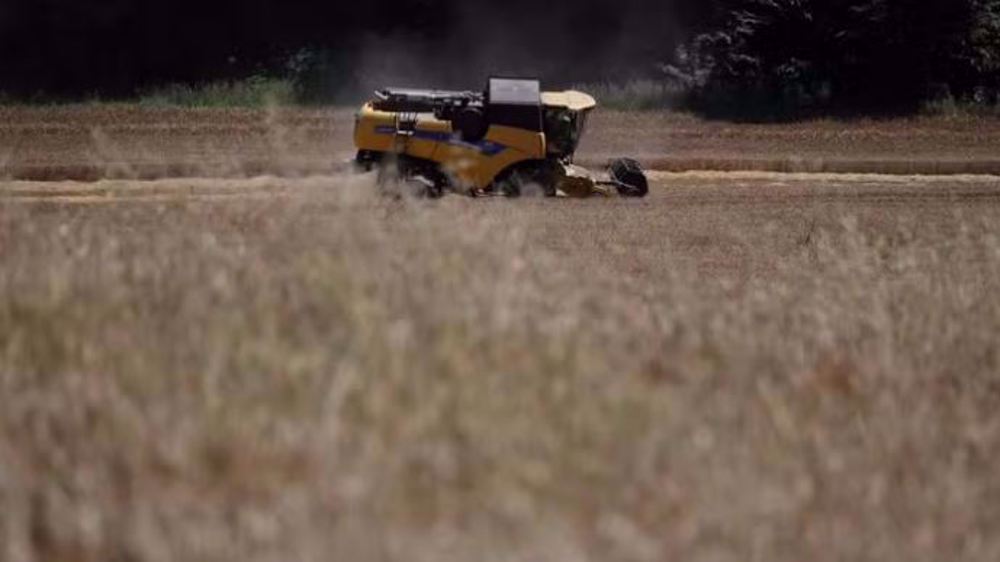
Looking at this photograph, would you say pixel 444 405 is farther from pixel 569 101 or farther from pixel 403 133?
pixel 569 101

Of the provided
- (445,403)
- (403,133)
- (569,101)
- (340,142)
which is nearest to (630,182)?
(569,101)

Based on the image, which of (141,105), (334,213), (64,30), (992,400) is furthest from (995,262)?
(64,30)

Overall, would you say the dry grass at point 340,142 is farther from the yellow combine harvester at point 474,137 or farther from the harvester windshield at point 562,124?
the harvester windshield at point 562,124

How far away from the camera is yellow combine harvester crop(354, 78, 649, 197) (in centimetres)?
2452

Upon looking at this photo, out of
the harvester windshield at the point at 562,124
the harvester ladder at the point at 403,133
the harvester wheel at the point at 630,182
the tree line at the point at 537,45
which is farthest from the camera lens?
the tree line at the point at 537,45

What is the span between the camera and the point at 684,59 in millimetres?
41781

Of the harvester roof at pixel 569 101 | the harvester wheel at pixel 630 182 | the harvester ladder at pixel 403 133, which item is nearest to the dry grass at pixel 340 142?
the harvester ladder at pixel 403 133

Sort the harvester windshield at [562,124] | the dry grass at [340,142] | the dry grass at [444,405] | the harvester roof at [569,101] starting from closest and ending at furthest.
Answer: the dry grass at [444,405]
the harvester windshield at [562,124]
the harvester roof at [569,101]
the dry grass at [340,142]

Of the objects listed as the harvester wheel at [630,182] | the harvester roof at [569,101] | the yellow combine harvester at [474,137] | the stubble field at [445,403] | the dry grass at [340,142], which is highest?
the stubble field at [445,403]

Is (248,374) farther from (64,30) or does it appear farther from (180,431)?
Answer: (64,30)

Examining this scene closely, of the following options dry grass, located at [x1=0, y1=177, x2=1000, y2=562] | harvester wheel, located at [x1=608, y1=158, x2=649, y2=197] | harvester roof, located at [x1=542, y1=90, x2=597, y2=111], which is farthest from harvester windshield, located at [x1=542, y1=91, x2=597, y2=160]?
dry grass, located at [x1=0, y1=177, x2=1000, y2=562]

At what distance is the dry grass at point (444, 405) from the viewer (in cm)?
522

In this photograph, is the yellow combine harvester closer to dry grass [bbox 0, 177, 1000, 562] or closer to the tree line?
the tree line

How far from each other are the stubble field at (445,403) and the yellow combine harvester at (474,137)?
47.6ft
